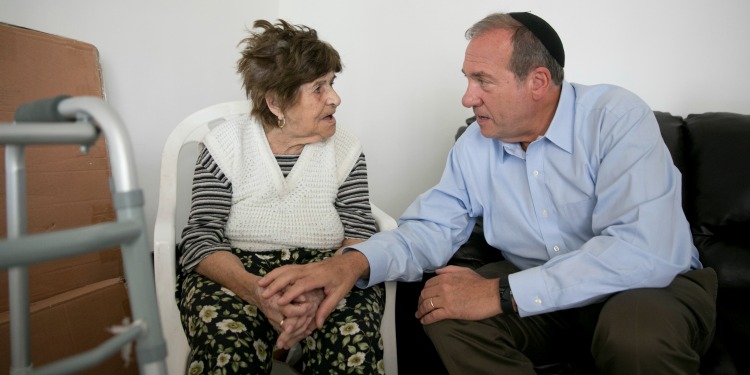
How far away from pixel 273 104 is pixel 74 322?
86 cm

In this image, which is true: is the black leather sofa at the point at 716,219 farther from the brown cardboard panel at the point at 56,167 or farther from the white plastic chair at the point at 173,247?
the brown cardboard panel at the point at 56,167

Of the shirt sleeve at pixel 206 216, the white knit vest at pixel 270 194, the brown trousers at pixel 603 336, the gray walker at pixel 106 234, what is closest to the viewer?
the gray walker at pixel 106 234

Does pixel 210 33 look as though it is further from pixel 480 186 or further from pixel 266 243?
pixel 480 186

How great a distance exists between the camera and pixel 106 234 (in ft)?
1.59

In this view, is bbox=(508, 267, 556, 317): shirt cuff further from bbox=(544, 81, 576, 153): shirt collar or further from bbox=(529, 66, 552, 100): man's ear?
bbox=(529, 66, 552, 100): man's ear

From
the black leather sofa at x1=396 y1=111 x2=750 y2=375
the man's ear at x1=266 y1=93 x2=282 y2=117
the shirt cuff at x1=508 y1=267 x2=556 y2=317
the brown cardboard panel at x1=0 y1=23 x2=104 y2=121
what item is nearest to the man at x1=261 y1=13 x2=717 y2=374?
the shirt cuff at x1=508 y1=267 x2=556 y2=317

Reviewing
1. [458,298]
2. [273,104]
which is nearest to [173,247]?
[273,104]

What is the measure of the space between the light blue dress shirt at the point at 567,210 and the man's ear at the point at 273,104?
1.63ft

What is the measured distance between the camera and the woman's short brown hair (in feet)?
4.42

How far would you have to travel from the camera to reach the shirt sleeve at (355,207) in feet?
4.62

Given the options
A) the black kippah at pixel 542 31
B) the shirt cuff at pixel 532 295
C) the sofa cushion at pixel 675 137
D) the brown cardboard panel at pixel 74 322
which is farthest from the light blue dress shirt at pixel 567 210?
the brown cardboard panel at pixel 74 322

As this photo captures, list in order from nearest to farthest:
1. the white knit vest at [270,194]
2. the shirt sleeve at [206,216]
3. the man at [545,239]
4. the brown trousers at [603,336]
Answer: the brown trousers at [603,336], the man at [545,239], the shirt sleeve at [206,216], the white knit vest at [270,194]

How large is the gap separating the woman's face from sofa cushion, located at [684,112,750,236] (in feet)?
3.60

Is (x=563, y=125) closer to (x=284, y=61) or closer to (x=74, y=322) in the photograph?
(x=284, y=61)
